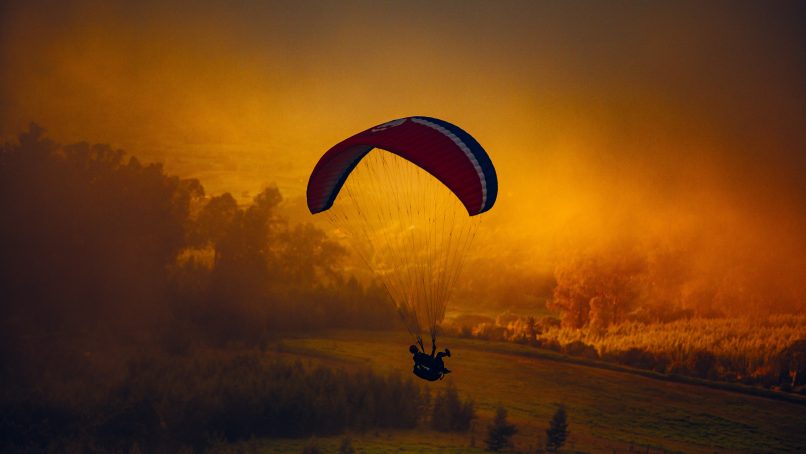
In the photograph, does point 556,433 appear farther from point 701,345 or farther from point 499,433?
point 701,345

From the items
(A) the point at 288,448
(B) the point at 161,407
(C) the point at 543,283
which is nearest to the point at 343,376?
(A) the point at 288,448

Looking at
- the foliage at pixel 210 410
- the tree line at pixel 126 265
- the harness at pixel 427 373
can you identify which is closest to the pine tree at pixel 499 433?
the foliage at pixel 210 410

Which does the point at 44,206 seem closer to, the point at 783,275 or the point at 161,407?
the point at 161,407

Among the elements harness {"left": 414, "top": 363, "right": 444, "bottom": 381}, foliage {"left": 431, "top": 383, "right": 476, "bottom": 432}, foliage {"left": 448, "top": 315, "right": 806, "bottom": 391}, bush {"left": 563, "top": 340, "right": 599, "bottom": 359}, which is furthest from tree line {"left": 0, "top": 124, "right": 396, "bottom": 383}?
harness {"left": 414, "top": 363, "right": 444, "bottom": 381}

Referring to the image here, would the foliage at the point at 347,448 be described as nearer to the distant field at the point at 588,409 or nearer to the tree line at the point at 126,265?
the distant field at the point at 588,409

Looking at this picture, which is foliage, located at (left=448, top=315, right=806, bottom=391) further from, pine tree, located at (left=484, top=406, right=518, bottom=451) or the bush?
pine tree, located at (left=484, top=406, right=518, bottom=451)
